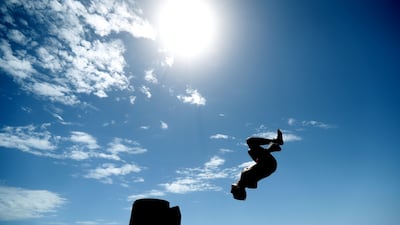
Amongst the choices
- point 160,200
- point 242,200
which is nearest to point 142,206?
point 160,200

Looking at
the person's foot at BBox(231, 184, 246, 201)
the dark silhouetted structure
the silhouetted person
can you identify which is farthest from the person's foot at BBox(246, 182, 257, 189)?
the dark silhouetted structure

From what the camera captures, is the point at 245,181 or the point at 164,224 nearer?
the point at 164,224

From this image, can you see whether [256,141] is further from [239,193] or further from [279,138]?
[239,193]

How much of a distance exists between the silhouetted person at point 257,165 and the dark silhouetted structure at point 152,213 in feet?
5.75

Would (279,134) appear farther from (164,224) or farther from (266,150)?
(164,224)

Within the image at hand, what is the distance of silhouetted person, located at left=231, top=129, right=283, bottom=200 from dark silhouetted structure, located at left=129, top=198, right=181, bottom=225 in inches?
69.1

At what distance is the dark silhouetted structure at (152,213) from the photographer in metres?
5.01

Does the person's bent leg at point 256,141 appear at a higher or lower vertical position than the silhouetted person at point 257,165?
higher

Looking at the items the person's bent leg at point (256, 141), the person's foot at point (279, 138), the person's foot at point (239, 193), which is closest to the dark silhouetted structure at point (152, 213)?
the person's foot at point (239, 193)

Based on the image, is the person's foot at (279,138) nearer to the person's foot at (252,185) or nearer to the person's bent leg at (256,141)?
the person's bent leg at (256,141)

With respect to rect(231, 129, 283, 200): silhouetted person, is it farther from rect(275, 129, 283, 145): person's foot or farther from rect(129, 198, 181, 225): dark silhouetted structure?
rect(129, 198, 181, 225): dark silhouetted structure

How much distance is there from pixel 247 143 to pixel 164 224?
2.73 meters

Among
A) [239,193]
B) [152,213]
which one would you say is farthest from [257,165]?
[152,213]

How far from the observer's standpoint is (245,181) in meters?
6.04
